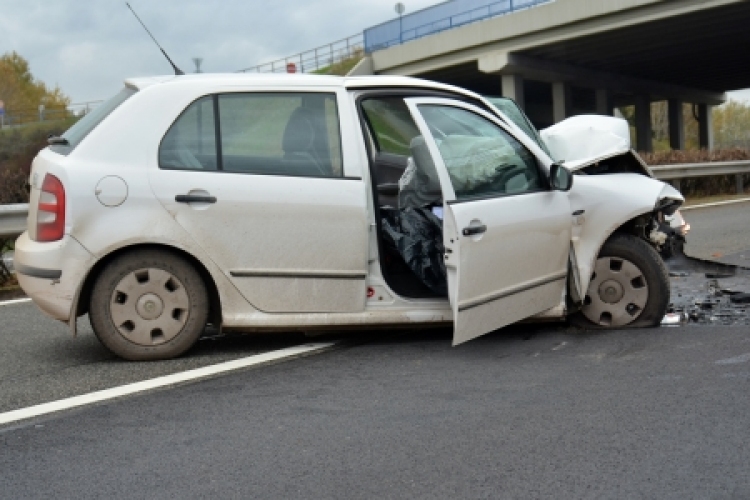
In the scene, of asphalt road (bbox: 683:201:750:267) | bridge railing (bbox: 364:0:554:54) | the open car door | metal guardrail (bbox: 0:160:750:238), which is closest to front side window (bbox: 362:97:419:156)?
the open car door

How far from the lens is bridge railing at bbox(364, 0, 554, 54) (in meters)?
34.4

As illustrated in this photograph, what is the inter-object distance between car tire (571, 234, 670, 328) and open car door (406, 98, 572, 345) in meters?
0.28

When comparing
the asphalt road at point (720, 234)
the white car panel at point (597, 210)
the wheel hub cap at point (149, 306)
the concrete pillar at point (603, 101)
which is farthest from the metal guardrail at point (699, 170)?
the concrete pillar at point (603, 101)

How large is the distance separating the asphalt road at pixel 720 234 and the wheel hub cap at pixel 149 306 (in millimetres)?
5716

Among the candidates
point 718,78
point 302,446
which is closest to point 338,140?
point 302,446

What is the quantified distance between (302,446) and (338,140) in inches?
86.9

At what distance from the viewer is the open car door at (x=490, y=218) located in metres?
4.93

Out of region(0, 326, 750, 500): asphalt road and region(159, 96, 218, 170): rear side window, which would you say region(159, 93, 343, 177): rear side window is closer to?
region(159, 96, 218, 170): rear side window

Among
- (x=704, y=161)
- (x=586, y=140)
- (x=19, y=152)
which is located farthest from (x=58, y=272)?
(x=19, y=152)

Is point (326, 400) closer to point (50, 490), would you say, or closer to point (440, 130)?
point (50, 490)

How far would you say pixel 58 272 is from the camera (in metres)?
4.99

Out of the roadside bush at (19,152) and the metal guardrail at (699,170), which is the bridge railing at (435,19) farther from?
the metal guardrail at (699,170)

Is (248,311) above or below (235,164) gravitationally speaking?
below

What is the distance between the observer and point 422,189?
5.71 m
